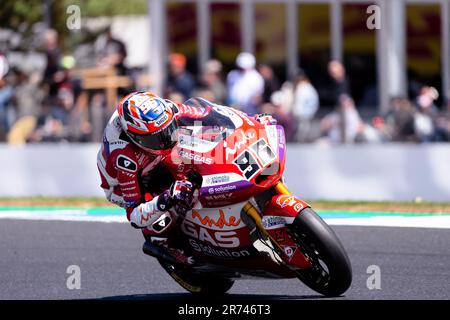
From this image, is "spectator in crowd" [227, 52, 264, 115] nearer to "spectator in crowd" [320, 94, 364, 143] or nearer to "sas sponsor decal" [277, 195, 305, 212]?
"spectator in crowd" [320, 94, 364, 143]

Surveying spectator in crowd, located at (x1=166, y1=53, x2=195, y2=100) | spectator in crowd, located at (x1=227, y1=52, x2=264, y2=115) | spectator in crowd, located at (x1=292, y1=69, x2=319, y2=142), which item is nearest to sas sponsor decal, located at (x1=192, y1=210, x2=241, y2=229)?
spectator in crowd, located at (x1=166, y1=53, x2=195, y2=100)

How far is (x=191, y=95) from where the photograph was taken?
50.5ft

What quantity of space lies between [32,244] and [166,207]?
131 inches

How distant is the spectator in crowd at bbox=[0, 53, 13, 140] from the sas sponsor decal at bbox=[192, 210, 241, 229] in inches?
327

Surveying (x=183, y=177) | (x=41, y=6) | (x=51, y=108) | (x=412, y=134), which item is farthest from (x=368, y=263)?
(x=41, y=6)

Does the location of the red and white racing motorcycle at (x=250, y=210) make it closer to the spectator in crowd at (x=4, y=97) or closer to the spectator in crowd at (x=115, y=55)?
the spectator in crowd at (x=4, y=97)

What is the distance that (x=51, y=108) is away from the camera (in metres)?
15.2

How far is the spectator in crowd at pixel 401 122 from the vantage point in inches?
569

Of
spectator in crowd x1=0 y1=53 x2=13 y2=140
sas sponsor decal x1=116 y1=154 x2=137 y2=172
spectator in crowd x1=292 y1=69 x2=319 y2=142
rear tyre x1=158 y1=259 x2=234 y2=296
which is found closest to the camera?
sas sponsor decal x1=116 y1=154 x2=137 y2=172

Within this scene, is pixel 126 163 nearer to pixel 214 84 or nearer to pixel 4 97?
pixel 214 84

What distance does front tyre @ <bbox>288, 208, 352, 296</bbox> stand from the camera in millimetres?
6688

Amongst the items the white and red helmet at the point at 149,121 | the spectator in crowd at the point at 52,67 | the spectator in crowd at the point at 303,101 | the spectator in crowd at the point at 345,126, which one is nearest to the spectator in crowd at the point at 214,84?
the spectator in crowd at the point at 303,101

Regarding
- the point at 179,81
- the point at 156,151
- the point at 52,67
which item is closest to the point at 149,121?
the point at 156,151
